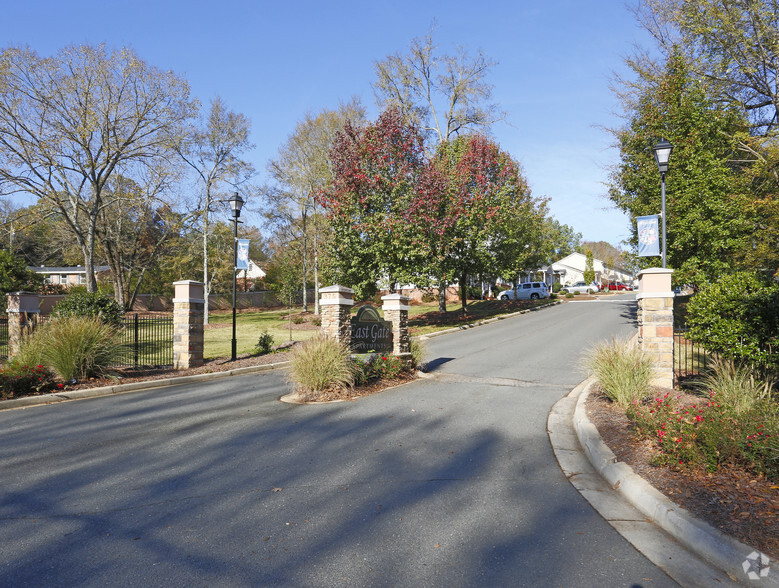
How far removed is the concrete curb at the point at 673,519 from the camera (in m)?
3.26

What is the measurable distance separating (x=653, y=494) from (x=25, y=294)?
15057mm

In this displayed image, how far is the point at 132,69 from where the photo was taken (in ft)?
76.8

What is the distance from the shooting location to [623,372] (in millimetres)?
7574

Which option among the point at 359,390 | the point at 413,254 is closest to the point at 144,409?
the point at 359,390

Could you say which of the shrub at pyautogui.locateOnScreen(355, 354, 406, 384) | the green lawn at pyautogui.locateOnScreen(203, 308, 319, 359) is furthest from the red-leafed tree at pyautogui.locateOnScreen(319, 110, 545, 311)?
the shrub at pyautogui.locateOnScreen(355, 354, 406, 384)

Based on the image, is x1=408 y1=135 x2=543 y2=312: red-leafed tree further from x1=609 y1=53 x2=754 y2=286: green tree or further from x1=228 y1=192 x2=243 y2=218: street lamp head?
x1=228 y1=192 x2=243 y2=218: street lamp head

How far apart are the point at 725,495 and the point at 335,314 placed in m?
7.53

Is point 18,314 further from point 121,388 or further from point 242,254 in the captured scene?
point 242,254

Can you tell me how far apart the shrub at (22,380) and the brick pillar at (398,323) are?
715cm

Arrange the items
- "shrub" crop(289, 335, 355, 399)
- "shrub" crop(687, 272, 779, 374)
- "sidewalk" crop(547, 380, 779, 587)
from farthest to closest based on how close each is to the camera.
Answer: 1. "shrub" crop(289, 335, 355, 399)
2. "shrub" crop(687, 272, 779, 374)
3. "sidewalk" crop(547, 380, 779, 587)

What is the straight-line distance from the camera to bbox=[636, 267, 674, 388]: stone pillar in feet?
27.8

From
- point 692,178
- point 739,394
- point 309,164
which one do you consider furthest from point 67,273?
point 739,394

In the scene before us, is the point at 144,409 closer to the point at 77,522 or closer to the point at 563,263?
the point at 77,522

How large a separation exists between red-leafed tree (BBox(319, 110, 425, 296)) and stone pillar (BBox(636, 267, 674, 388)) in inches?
515
